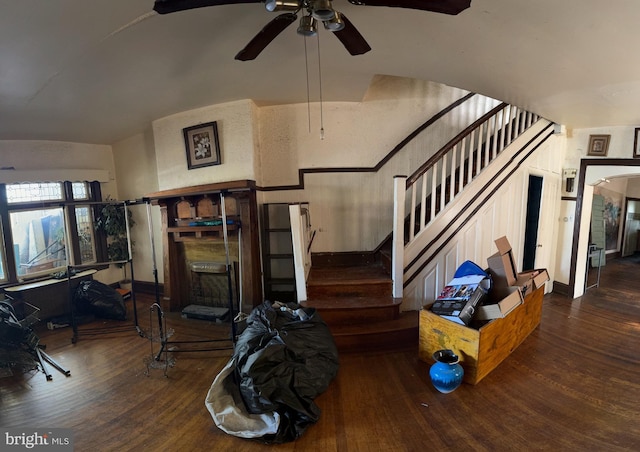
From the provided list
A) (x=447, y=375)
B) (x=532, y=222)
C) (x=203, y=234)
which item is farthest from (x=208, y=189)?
(x=532, y=222)

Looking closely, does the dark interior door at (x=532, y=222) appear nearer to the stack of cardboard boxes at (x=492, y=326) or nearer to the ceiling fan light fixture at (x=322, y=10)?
the stack of cardboard boxes at (x=492, y=326)

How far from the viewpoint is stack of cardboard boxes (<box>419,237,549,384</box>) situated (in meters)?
2.34

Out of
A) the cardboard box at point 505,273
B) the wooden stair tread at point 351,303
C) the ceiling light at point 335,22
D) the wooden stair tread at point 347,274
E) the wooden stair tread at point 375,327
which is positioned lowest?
the wooden stair tread at point 375,327

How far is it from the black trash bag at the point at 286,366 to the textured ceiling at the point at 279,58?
2.33m

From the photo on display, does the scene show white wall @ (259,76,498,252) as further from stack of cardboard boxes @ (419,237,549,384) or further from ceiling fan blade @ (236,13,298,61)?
ceiling fan blade @ (236,13,298,61)

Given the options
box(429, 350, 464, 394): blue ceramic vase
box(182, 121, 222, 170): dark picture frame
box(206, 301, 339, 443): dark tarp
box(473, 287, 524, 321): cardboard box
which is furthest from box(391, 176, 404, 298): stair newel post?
box(182, 121, 222, 170): dark picture frame

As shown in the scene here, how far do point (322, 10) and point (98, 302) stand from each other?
4.19 meters

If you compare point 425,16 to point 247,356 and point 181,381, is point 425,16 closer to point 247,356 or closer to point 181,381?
point 247,356

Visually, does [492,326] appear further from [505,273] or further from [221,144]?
[221,144]

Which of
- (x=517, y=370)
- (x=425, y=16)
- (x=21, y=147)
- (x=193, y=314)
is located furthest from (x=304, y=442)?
(x=21, y=147)

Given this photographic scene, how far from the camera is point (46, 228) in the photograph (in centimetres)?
404

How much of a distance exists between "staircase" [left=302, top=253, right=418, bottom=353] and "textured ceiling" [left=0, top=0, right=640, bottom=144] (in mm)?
2215

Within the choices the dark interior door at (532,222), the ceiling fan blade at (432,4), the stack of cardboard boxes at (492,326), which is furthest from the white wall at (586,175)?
the ceiling fan blade at (432,4)

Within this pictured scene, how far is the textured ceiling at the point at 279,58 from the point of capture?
189 centimetres
